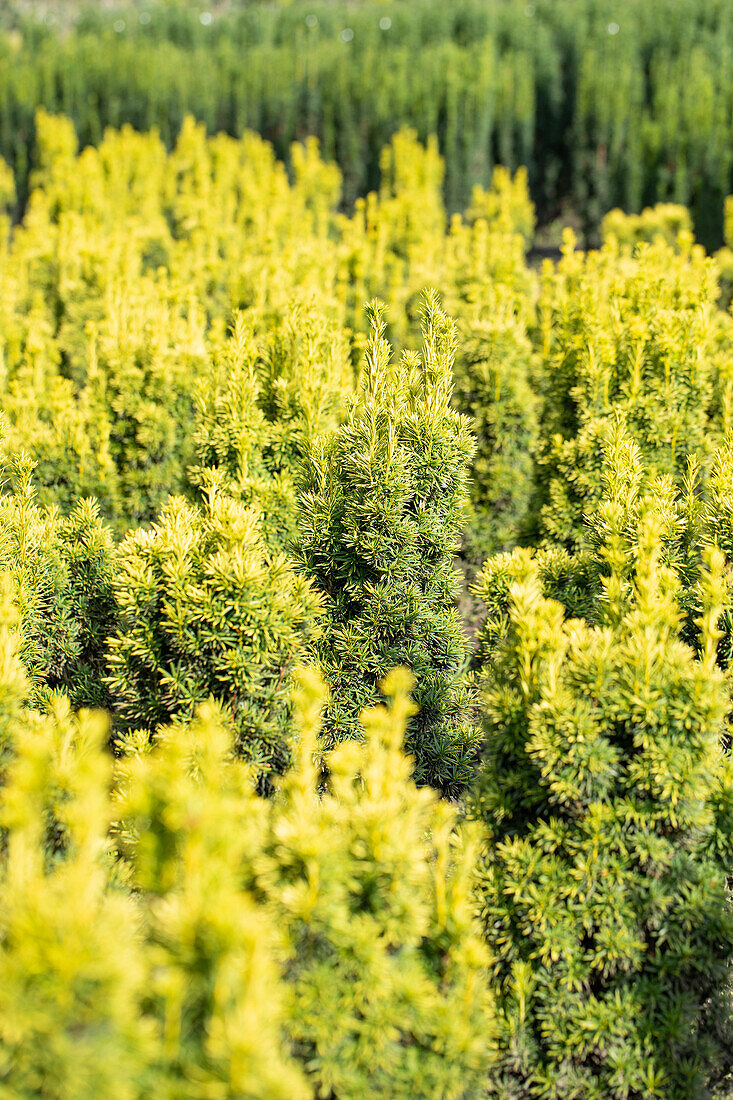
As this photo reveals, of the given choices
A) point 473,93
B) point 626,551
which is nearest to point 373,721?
point 626,551

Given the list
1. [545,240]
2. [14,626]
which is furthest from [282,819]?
[545,240]

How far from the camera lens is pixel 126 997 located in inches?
56.1

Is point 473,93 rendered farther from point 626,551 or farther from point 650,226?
point 626,551

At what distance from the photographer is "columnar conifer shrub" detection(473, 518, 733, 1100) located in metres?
2.10

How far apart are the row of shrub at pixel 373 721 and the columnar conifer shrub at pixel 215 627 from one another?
13 mm

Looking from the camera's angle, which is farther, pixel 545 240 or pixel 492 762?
pixel 545 240

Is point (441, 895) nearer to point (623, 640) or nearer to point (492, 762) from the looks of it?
point (492, 762)

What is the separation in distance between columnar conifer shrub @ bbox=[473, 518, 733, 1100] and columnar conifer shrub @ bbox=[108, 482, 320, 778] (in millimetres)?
790

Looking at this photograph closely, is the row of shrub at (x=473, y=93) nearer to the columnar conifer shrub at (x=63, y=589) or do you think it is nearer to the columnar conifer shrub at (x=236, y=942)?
the columnar conifer shrub at (x=63, y=589)

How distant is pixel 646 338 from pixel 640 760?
2696 mm

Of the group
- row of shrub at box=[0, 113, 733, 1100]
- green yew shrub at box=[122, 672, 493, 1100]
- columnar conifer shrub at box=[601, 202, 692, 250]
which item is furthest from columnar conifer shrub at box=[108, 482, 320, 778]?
columnar conifer shrub at box=[601, 202, 692, 250]

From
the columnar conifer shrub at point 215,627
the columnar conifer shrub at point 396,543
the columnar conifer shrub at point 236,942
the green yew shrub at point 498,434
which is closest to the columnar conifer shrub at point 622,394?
the green yew shrub at point 498,434

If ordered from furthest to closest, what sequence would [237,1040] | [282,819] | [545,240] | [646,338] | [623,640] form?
[545,240], [646,338], [623,640], [282,819], [237,1040]

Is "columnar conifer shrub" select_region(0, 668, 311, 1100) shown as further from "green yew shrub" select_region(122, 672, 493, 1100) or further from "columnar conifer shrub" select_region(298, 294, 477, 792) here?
"columnar conifer shrub" select_region(298, 294, 477, 792)
